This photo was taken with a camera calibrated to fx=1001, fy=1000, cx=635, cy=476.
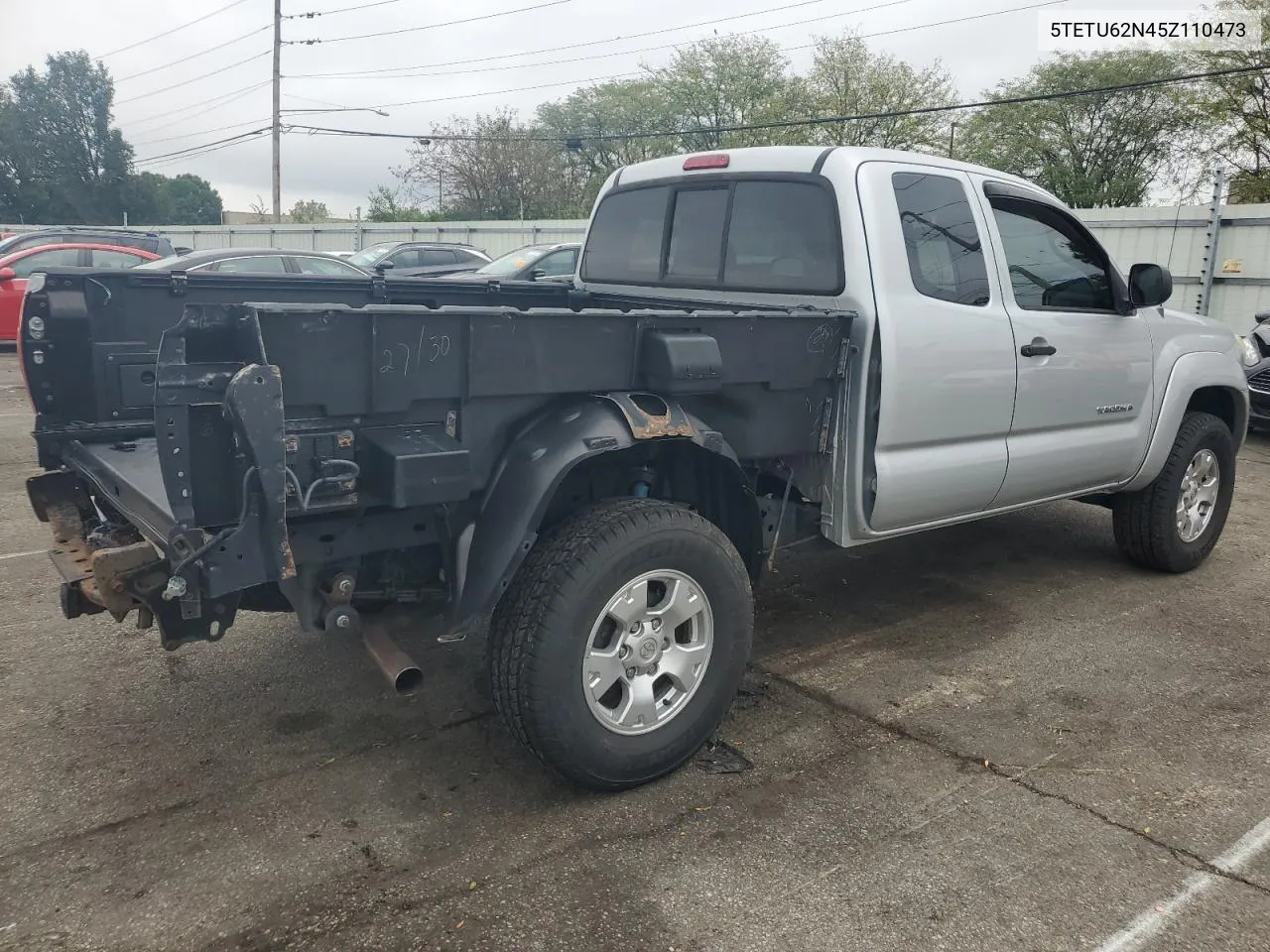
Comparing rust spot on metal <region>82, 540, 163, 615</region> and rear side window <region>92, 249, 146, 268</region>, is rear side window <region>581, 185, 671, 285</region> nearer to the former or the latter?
rust spot on metal <region>82, 540, 163, 615</region>

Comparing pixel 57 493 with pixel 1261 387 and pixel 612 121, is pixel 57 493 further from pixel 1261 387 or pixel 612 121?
pixel 612 121

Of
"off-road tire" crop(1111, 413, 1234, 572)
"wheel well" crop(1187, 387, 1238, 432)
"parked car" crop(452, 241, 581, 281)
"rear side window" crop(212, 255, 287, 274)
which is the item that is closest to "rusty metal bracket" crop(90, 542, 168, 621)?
"off-road tire" crop(1111, 413, 1234, 572)

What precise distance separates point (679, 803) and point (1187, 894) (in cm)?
144

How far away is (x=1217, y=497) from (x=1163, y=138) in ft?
113

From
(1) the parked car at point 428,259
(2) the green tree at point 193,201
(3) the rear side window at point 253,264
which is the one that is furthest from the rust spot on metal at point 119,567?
(2) the green tree at point 193,201

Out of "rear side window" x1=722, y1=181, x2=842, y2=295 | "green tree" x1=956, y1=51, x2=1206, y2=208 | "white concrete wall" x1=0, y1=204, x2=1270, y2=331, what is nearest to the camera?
"rear side window" x1=722, y1=181, x2=842, y2=295

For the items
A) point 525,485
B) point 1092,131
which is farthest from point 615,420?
point 1092,131

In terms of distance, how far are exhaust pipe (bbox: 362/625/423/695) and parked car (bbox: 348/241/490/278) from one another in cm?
1436

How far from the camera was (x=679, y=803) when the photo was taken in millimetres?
3168

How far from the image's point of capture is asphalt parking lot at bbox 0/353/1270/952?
8.53ft

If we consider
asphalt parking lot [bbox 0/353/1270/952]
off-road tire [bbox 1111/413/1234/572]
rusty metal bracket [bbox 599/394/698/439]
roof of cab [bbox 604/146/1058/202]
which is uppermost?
roof of cab [bbox 604/146/1058/202]

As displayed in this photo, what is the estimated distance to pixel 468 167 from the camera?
41.5 m

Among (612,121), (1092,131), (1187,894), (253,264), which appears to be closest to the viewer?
(1187,894)

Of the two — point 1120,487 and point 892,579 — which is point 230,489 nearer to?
point 892,579
